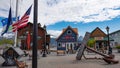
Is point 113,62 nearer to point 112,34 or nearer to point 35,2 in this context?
point 35,2

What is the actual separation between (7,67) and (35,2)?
522 inches

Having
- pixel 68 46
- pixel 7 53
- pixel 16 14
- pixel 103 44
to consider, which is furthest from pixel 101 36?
pixel 7 53

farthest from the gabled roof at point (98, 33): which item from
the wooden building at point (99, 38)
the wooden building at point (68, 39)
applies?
the wooden building at point (68, 39)

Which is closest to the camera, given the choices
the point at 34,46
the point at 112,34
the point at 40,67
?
the point at 34,46

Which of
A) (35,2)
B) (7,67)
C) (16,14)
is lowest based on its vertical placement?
(7,67)

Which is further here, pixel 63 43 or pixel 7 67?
pixel 63 43

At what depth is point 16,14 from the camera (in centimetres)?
2409

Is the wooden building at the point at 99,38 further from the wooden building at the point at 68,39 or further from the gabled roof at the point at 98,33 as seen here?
the wooden building at the point at 68,39

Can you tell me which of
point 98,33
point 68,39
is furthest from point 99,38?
point 68,39

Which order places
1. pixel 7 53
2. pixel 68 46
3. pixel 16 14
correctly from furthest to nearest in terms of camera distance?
pixel 68 46, pixel 16 14, pixel 7 53

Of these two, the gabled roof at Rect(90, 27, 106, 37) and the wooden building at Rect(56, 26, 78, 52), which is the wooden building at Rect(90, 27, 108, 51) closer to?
the gabled roof at Rect(90, 27, 106, 37)

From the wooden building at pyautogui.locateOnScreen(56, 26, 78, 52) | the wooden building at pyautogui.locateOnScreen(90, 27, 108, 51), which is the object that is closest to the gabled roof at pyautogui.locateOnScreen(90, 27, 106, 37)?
the wooden building at pyautogui.locateOnScreen(90, 27, 108, 51)

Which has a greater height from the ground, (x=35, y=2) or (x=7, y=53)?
(x=35, y=2)

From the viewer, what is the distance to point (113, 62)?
1948cm
